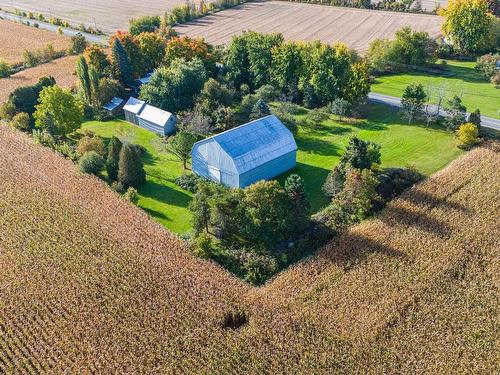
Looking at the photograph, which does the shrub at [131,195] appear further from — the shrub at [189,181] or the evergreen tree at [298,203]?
the evergreen tree at [298,203]

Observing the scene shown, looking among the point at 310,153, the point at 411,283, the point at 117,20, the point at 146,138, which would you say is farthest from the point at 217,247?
the point at 117,20

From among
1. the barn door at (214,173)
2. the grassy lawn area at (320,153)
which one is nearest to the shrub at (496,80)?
the grassy lawn area at (320,153)

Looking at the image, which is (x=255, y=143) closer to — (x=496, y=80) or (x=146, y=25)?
(x=496, y=80)

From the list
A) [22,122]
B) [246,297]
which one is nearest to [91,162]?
[22,122]

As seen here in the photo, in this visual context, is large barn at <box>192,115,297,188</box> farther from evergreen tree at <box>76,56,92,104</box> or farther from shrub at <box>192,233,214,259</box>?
evergreen tree at <box>76,56,92,104</box>

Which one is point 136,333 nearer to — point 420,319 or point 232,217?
point 232,217

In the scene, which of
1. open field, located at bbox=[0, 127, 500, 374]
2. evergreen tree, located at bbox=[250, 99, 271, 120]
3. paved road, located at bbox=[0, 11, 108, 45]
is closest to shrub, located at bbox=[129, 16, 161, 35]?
paved road, located at bbox=[0, 11, 108, 45]
